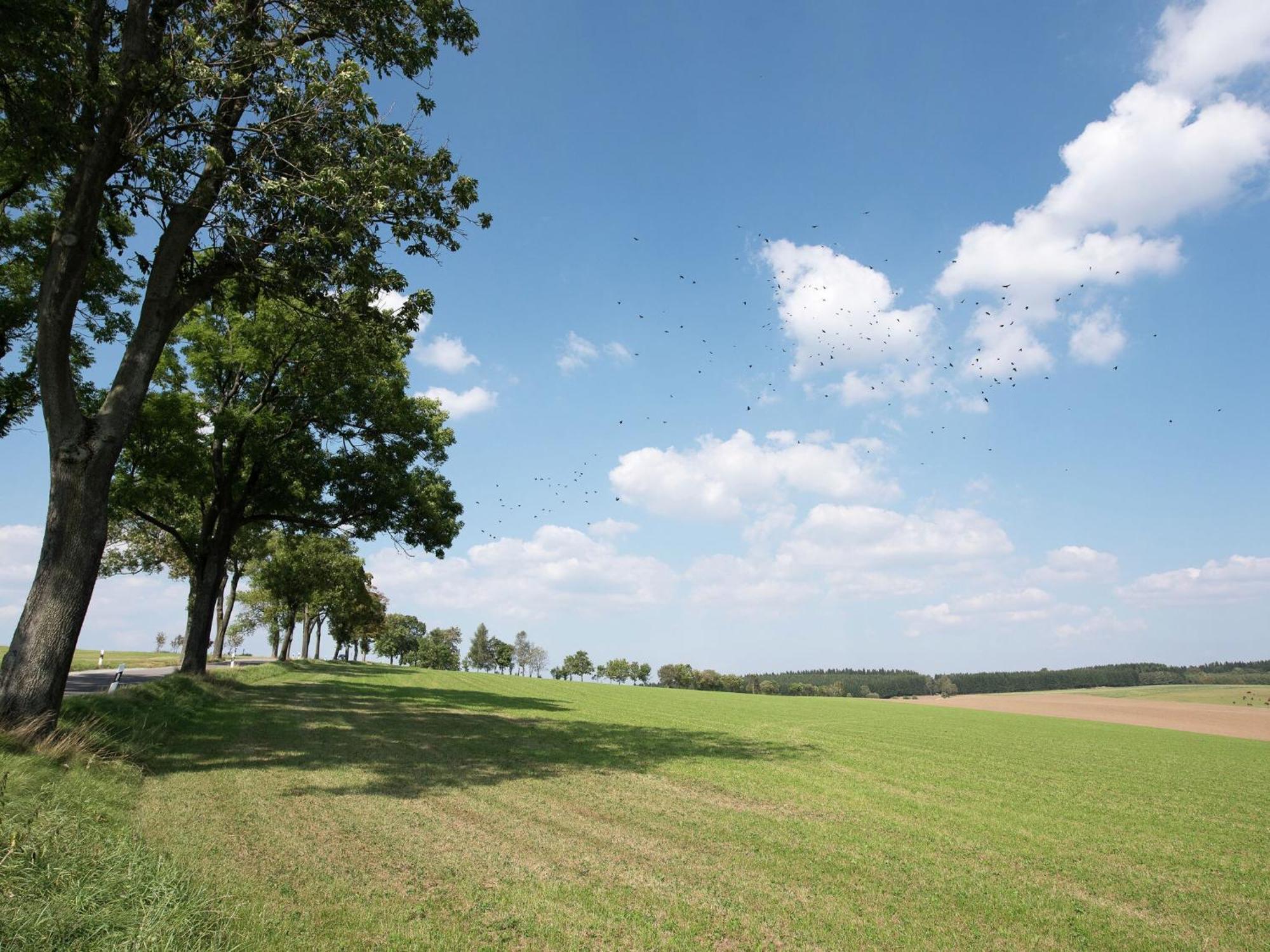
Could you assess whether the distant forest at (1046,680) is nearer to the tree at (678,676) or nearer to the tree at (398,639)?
the tree at (678,676)

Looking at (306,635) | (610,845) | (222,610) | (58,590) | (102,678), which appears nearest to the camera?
(610,845)

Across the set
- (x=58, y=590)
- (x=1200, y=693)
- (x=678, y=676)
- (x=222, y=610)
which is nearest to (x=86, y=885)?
(x=58, y=590)

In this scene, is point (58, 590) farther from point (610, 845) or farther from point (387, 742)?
point (610, 845)

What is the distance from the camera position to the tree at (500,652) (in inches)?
6688

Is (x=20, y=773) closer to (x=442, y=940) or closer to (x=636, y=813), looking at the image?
(x=442, y=940)

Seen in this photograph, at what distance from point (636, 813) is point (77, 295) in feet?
44.7

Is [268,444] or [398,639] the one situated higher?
[268,444]

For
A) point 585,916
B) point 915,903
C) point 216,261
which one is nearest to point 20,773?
point 585,916

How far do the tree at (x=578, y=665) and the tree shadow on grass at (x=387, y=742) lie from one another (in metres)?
144

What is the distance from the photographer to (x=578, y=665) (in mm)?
168250

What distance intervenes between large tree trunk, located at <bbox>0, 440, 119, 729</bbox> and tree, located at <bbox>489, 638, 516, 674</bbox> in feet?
543

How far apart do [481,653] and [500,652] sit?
617 cm

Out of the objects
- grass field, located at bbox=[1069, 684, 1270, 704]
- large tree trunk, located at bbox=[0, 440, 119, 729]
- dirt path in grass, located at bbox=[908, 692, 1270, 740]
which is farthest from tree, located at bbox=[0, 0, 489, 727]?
grass field, located at bbox=[1069, 684, 1270, 704]

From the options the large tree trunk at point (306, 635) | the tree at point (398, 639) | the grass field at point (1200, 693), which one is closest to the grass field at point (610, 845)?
the large tree trunk at point (306, 635)
